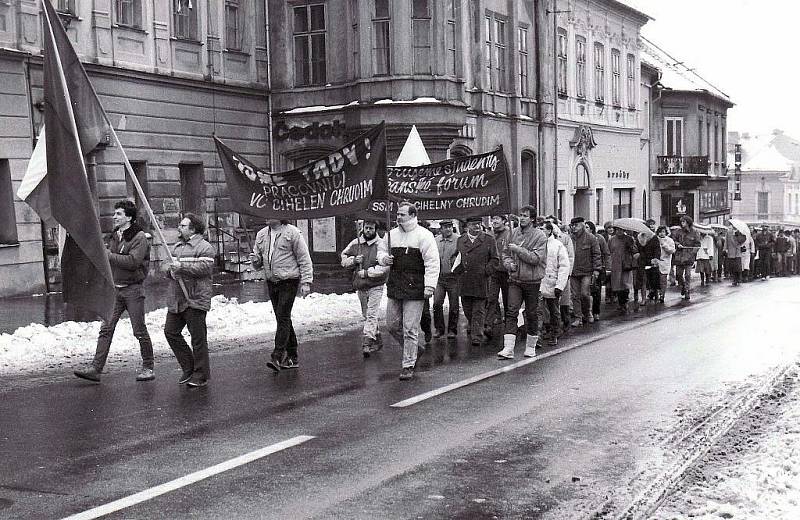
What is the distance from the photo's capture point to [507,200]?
16.8m

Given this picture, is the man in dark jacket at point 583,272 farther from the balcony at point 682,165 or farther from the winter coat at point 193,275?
the balcony at point 682,165

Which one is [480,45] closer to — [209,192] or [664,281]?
[209,192]

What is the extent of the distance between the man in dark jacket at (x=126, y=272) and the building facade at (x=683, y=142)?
1786 inches

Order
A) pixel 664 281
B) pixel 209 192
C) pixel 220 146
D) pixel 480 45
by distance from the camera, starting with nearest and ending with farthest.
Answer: pixel 220 146, pixel 664 281, pixel 209 192, pixel 480 45

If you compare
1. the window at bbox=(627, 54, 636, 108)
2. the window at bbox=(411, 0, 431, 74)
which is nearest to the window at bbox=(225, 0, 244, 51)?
the window at bbox=(411, 0, 431, 74)

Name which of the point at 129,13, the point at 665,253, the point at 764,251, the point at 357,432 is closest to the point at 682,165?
the point at 764,251

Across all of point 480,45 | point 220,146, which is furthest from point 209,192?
point 220,146

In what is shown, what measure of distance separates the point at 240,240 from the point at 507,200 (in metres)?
12.7

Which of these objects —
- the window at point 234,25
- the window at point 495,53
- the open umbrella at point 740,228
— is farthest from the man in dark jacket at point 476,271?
the open umbrella at point 740,228

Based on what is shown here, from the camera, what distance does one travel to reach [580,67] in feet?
135

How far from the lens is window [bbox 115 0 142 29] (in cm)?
2388

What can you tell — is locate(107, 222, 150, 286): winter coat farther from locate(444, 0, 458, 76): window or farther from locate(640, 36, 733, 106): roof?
locate(640, 36, 733, 106): roof

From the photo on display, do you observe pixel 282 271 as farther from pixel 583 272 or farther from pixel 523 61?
pixel 523 61

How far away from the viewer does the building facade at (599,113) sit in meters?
39.4
